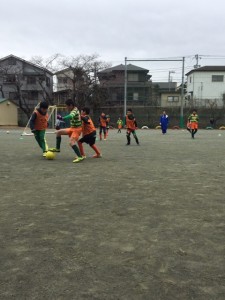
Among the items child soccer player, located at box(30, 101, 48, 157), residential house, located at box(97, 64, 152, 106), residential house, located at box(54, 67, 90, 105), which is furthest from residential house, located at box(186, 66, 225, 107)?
child soccer player, located at box(30, 101, 48, 157)

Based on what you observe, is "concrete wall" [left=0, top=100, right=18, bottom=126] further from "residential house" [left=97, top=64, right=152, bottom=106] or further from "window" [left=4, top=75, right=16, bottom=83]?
"residential house" [left=97, top=64, right=152, bottom=106]

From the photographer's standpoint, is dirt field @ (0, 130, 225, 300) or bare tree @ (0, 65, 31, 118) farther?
bare tree @ (0, 65, 31, 118)

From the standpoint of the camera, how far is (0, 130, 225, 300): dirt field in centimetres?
270

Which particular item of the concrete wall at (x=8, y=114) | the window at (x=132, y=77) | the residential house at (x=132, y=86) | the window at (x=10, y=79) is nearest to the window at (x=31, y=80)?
the window at (x=10, y=79)

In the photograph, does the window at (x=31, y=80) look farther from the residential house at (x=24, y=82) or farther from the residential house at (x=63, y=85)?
the residential house at (x=63, y=85)

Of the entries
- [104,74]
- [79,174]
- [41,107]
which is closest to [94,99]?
[104,74]

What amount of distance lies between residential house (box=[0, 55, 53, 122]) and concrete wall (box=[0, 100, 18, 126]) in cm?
147

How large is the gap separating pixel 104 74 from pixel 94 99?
4.44 metres

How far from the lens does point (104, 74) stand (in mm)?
53562

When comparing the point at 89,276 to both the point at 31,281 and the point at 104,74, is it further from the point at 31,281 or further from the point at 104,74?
the point at 104,74

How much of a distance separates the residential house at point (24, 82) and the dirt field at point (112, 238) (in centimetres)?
5030

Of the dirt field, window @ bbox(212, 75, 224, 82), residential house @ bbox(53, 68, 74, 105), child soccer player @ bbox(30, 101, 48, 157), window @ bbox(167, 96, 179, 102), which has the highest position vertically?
window @ bbox(212, 75, 224, 82)

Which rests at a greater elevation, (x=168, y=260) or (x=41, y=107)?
(x=41, y=107)

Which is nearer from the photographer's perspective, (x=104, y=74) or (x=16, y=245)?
(x=16, y=245)
